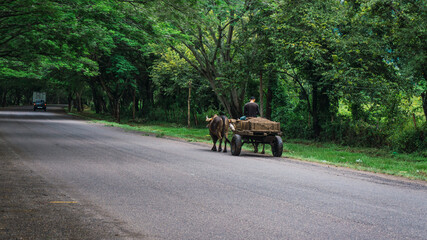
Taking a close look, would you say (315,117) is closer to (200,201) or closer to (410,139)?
(410,139)

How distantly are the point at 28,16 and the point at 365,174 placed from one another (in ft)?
49.2

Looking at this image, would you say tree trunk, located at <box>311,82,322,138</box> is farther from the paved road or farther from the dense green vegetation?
the paved road

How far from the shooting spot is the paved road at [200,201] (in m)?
5.59

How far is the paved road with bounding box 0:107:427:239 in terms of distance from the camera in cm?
559

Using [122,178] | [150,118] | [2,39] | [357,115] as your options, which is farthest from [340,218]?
[150,118]

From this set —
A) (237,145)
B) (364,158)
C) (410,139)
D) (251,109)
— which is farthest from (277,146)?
(410,139)

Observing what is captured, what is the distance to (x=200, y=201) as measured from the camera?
7.28 metres

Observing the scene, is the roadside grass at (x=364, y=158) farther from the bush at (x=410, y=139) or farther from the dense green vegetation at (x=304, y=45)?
the dense green vegetation at (x=304, y=45)

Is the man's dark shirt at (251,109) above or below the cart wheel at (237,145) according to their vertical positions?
above

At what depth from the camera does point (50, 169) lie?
10555 millimetres

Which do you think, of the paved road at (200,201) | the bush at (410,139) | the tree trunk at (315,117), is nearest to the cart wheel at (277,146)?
the paved road at (200,201)

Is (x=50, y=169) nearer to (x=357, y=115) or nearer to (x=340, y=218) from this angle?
(x=340, y=218)

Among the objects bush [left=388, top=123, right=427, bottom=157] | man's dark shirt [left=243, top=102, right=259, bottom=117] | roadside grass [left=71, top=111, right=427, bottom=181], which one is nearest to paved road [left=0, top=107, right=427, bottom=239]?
roadside grass [left=71, top=111, right=427, bottom=181]

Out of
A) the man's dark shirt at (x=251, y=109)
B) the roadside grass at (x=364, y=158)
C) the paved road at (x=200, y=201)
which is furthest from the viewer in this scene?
the man's dark shirt at (x=251, y=109)
